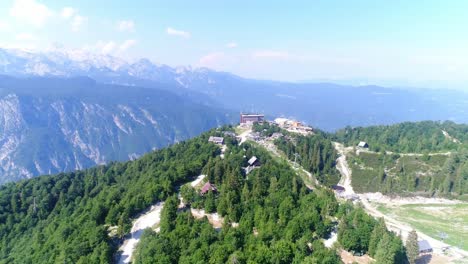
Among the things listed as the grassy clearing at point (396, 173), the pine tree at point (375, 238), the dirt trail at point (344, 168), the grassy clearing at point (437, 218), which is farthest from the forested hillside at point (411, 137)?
the pine tree at point (375, 238)

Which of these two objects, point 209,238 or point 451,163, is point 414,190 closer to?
point 451,163

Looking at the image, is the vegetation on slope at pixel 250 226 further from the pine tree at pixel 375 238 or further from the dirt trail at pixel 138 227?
the pine tree at pixel 375 238

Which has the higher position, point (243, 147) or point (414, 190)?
point (243, 147)

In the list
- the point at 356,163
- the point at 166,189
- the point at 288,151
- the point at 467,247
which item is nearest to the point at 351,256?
the point at 467,247

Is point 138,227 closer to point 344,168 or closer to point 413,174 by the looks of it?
point 344,168

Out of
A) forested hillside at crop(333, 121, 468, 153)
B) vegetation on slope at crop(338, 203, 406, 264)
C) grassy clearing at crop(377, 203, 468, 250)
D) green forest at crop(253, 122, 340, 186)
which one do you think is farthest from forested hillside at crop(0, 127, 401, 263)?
forested hillside at crop(333, 121, 468, 153)

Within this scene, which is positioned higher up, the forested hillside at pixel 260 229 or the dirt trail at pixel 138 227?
the forested hillside at pixel 260 229
